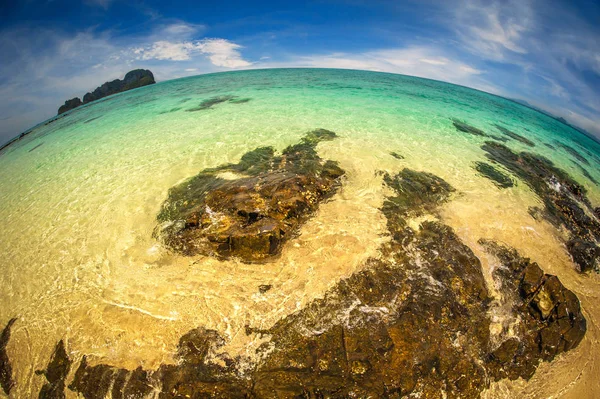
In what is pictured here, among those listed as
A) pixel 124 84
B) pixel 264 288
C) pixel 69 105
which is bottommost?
pixel 264 288

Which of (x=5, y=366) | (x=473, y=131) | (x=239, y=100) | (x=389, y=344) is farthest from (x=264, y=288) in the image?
(x=239, y=100)

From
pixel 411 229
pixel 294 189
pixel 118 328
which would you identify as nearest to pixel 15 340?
pixel 118 328

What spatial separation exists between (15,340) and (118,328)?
2.06 meters

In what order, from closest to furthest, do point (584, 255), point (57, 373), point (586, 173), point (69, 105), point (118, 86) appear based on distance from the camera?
point (57, 373) < point (584, 255) < point (586, 173) < point (69, 105) < point (118, 86)

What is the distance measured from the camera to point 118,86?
6238 centimetres

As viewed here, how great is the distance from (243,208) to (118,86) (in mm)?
78647

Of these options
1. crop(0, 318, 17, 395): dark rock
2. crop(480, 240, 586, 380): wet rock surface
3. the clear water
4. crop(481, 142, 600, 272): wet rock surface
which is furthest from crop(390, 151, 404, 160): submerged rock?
crop(0, 318, 17, 395): dark rock

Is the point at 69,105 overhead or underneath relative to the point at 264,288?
overhead

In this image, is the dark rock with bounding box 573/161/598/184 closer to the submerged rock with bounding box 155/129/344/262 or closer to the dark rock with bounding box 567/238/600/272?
the dark rock with bounding box 567/238/600/272

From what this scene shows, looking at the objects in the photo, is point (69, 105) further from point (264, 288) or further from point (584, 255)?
point (584, 255)

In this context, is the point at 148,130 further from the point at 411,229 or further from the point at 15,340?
the point at 411,229

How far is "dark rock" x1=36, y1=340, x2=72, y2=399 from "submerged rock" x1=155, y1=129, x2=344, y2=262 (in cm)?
253

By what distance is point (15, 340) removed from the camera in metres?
4.46

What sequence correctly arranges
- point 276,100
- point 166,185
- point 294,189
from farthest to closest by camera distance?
point 276,100 → point 166,185 → point 294,189
